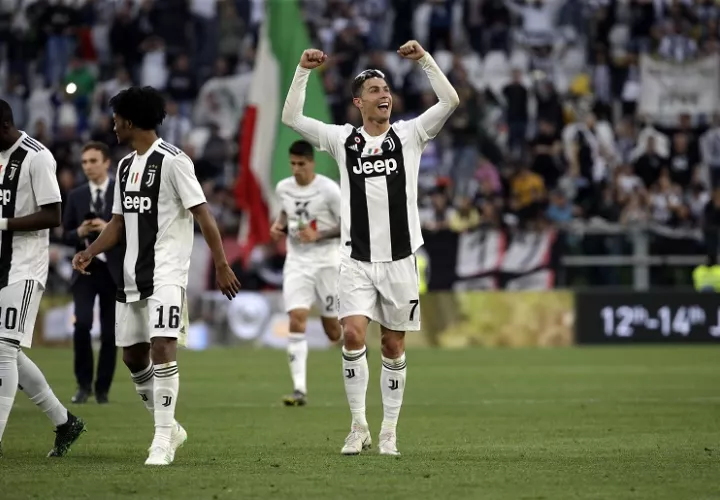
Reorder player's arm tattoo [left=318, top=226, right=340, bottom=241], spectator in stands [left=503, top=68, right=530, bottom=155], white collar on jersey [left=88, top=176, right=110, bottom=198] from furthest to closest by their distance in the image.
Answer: spectator in stands [left=503, top=68, right=530, bottom=155] < player's arm tattoo [left=318, top=226, right=340, bottom=241] < white collar on jersey [left=88, top=176, right=110, bottom=198]

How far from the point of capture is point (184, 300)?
368 inches

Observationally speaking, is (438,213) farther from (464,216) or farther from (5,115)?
(5,115)

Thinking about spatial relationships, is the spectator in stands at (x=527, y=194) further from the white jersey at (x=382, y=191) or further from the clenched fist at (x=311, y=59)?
the clenched fist at (x=311, y=59)

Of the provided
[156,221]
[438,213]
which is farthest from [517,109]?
[156,221]

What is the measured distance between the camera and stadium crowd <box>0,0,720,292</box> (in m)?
27.2

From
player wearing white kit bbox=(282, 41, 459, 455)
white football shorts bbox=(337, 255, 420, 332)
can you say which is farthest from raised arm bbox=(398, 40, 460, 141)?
white football shorts bbox=(337, 255, 420, 332)

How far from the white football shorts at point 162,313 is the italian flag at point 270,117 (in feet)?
51.5

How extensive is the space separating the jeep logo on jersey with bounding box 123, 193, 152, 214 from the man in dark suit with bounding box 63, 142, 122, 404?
17.3ft

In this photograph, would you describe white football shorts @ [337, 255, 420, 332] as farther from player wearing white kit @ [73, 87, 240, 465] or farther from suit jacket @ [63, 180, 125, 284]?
suit jacket @ [63, 180, 125, 284]

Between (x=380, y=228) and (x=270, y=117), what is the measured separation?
57.6 feet

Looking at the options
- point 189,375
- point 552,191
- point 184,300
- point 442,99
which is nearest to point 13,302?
point 184,300

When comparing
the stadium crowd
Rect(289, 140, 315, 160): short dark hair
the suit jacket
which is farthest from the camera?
the stadium crowd

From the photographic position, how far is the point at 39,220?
9375mm

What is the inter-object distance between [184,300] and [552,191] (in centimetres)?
1827
